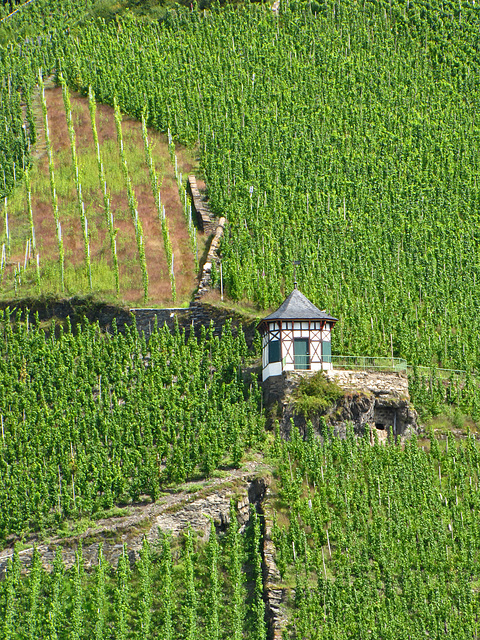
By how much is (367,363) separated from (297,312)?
350cm

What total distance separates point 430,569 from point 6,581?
14.0 m

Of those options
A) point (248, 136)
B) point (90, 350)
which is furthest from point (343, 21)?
point (90, 350)

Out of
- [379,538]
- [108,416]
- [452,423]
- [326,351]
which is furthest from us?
[452,423]

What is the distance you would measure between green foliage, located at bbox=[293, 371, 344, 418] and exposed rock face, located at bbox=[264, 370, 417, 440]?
A: 220 mm

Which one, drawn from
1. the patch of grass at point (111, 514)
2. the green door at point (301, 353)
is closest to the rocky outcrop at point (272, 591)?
the patch of grass at point (111, 514)

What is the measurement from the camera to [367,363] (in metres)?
43.2

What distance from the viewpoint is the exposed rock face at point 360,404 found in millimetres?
40812

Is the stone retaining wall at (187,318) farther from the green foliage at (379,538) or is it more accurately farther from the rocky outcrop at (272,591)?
the rocky outcrop at (272,591)

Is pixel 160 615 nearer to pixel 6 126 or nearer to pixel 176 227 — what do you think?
pixel 176 227

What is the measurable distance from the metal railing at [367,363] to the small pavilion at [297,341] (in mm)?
639

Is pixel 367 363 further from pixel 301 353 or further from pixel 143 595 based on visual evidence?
pixel 143 595

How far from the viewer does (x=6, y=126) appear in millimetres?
60312

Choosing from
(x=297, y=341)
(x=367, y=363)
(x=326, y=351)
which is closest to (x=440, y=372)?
(x=367, y=363)

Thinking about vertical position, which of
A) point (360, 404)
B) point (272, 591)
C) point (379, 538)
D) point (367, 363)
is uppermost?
point (367, 363)
